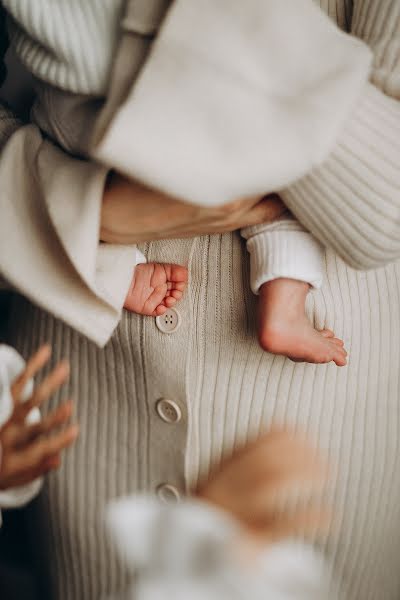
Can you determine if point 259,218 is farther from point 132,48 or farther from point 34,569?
point 34,569

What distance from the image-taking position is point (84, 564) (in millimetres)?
766

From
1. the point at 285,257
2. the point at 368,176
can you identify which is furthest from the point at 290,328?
the point at 368,176

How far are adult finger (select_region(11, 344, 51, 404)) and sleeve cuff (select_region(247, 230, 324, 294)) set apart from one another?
0.93ft

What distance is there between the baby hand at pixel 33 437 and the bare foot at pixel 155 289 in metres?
0.24

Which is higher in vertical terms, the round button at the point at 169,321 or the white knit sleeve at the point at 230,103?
the white knit sleeve at the point at 230,103

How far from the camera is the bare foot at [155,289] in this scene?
0.65m

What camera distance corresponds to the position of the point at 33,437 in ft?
1.35

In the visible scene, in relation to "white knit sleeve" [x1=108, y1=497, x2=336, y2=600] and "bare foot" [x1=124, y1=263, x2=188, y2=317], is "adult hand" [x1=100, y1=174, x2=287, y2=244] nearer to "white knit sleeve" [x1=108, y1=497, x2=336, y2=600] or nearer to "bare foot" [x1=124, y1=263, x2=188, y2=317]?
"bare foot" [x1=124, y1=263, x2=188, y2=317]

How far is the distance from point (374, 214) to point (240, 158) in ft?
0.61

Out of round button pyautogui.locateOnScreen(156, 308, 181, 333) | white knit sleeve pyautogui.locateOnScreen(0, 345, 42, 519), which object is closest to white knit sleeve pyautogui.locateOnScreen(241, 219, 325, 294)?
round button pyautogui.locateOnScreen(156, 308, 181, 333)

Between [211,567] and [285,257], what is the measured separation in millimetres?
396

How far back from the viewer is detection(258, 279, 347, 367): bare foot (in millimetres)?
596

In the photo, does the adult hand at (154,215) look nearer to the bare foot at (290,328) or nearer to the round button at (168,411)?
the bare foot at (290,328)

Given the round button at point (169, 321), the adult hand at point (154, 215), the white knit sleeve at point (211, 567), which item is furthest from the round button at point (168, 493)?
the white knit sleeve at point (211, 567)
